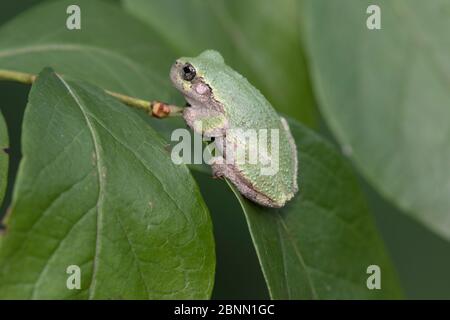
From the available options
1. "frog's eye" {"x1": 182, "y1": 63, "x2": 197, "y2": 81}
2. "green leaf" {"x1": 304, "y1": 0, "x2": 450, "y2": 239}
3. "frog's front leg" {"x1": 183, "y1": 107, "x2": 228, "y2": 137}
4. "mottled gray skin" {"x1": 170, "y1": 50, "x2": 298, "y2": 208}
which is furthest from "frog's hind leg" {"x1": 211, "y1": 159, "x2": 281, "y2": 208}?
"green leaf" {"x1": 304, "y1": 0, "x2": 450, "y2": 239}

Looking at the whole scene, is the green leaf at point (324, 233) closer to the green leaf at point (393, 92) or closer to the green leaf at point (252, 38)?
the green leaf at point (393, 92)

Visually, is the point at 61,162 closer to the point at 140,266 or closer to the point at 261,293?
the point at 140,266

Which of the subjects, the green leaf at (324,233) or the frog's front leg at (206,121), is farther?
the frog's front leg at (206,121)

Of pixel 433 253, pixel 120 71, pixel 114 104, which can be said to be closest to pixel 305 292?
pixel 114 104

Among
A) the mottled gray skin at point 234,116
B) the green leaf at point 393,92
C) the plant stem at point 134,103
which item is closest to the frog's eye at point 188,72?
the mottled gray skin at point 234,116

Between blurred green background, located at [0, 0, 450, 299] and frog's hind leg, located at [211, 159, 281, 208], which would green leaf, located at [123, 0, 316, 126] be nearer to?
frog's hind leg, located at [211, 159, 281, 208]

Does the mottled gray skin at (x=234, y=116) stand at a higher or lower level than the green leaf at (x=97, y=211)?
higher

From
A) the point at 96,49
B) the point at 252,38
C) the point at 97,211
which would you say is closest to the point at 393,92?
the point at 252,38
